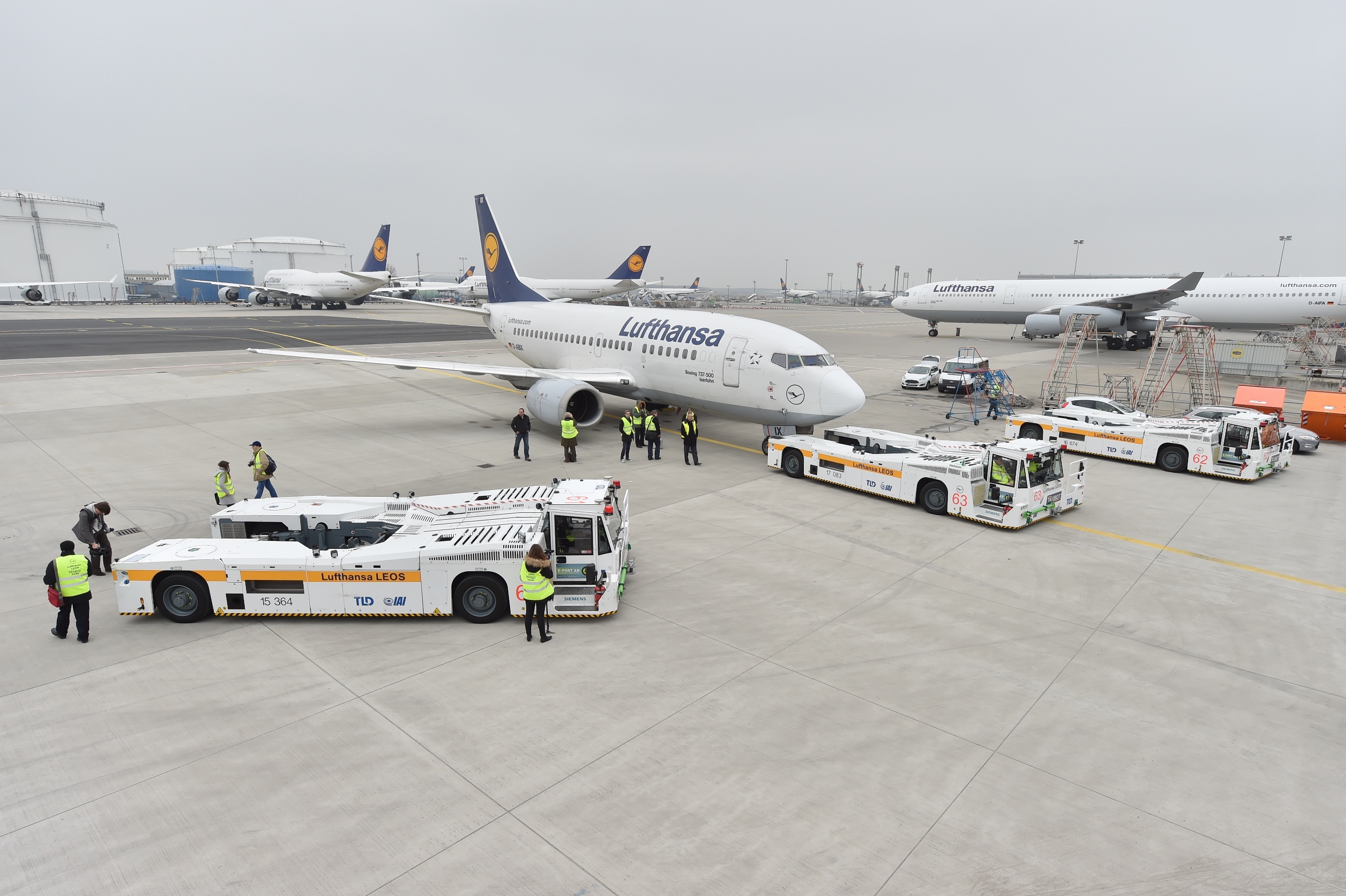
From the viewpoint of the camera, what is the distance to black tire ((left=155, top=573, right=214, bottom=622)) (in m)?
10.9

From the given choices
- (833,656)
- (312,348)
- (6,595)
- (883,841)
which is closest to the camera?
(883,841)

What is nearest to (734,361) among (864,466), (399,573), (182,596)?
(864,466)

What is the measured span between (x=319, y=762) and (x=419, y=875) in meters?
2.26

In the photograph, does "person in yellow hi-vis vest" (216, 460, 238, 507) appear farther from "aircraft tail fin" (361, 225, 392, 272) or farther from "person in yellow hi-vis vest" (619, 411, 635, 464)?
"aircraft tail fin" (361, 225, 392, 272)

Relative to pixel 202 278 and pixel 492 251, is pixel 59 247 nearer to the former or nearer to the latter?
pixel 202 278

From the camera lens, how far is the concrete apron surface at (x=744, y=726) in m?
6.55

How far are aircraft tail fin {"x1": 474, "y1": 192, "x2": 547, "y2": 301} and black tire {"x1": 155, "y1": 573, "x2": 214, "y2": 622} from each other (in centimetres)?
2328

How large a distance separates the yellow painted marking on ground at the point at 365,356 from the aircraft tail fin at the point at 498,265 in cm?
444

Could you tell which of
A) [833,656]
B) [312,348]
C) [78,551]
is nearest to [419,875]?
[833,656]

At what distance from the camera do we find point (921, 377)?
37406mm

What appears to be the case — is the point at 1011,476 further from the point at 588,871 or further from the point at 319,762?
the point at 319,762

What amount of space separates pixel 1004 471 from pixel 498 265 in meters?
24.9

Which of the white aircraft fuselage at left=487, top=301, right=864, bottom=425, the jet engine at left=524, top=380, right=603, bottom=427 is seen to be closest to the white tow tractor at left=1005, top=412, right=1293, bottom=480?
the white aircraft fuselage at left=487, top=301, right=864, bottom=425

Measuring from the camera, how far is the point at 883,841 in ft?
22.3
